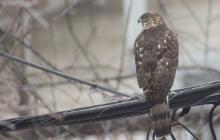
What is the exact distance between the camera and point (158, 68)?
6.60 meters

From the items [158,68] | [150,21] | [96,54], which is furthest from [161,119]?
[96,54]

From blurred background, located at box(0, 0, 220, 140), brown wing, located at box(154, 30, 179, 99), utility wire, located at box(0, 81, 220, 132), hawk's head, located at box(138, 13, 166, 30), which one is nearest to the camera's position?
utility wire, located at box(0, 81, 220, 132)

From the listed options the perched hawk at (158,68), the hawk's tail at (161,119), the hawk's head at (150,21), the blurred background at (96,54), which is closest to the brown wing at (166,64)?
the perched hawk at (158,68)

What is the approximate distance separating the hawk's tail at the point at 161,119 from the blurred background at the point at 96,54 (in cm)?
282

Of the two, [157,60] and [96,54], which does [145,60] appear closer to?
[157,60]

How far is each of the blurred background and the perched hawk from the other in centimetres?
230

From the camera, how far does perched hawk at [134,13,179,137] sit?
6211 millimetres

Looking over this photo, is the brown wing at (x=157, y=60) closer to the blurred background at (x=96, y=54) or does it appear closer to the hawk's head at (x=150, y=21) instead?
the hawk's head at (x=150, y=21)

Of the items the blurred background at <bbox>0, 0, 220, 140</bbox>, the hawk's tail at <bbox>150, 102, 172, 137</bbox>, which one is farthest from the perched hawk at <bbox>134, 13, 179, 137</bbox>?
the blurred background at <bbox>0, 0, 220, 140</bbox>

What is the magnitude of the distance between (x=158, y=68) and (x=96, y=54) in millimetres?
7121

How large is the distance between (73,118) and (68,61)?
24.2 ft

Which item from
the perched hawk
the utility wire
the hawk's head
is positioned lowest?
the utility wire

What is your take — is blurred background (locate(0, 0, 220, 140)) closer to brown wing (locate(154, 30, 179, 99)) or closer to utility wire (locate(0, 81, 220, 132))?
utility wire (locate(0, 81, 220, 132))

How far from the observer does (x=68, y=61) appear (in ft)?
45.2
